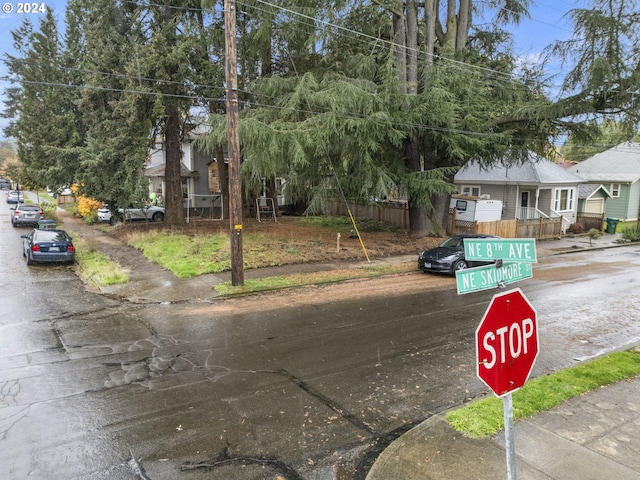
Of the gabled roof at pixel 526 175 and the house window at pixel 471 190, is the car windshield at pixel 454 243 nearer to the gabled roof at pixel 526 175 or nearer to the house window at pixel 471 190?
the gabled roof at pixel 526 175

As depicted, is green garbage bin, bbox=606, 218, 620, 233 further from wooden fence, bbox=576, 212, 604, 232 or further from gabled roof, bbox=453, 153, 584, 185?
gabled roof, bbox=453, 153, 584, 185

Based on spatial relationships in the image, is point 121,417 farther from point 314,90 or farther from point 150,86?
point 150,86

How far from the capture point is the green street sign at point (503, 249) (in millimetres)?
3729

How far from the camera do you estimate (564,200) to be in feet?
→ 103

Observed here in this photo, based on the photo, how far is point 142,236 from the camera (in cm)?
2230

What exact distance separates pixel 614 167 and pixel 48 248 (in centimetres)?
4364

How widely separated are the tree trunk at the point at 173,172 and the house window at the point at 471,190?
19954mm

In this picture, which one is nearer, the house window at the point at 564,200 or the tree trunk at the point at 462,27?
the tree trunk at the point at 462,27

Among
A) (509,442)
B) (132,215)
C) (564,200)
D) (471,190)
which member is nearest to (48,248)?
(132,215)

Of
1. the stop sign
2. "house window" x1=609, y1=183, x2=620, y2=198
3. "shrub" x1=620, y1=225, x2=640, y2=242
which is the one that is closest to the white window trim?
"house window" x1=609, y1=183, x2=620, y2=198

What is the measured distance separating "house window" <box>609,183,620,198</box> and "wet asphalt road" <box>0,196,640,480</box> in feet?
97.1

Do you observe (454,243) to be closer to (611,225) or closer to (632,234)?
(632,234)

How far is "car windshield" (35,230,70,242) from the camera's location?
58.2 ft

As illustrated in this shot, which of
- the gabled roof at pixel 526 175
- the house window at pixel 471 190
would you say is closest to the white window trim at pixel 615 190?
the gabled roof at pixel 526 175
